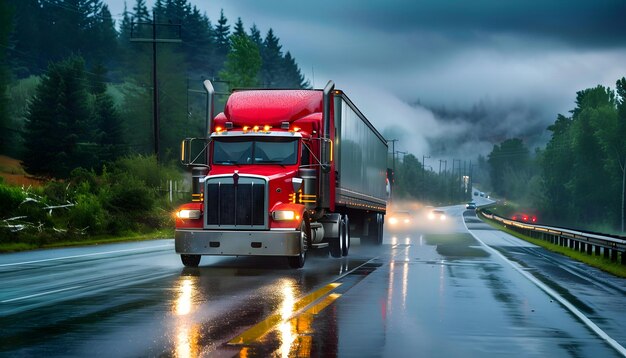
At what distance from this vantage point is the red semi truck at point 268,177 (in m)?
19.9

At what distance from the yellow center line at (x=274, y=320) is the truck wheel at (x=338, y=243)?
345 inches

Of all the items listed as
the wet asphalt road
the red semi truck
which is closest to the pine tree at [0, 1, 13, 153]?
the wet asphalt road

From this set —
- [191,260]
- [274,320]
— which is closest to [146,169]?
[191,260]

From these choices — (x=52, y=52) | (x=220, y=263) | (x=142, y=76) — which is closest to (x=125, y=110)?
(x=142, y=76)

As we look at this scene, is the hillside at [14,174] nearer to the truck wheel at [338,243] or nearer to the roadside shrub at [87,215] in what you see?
the roadside shrub at [87,215]

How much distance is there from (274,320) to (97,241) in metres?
24.3

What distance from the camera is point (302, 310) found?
12.8 m

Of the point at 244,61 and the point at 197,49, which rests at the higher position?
the point at 197,49

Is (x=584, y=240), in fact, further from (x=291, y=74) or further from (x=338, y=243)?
(x=291, y=74)

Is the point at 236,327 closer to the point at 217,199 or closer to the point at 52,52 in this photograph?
the point at 217,199

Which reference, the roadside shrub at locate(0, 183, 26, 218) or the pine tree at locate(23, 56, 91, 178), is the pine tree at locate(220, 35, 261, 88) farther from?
the roadside shrub at locate(0, 183, 26, 218)

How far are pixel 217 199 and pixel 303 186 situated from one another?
6.91 feet

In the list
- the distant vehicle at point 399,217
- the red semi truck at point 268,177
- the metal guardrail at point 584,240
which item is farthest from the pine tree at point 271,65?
the red semi truck at point 268,177

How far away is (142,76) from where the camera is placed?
385 feet
